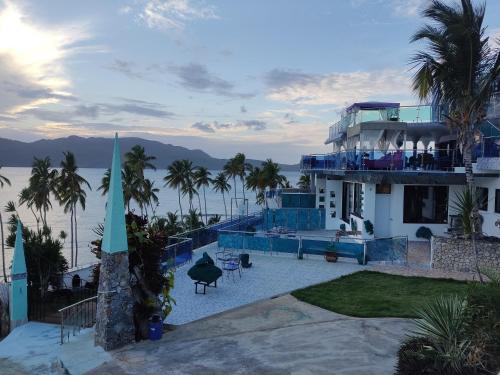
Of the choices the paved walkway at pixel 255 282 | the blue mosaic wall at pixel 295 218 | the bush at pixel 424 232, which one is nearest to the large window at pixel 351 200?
the blue mosaic wall at pixel 295 218

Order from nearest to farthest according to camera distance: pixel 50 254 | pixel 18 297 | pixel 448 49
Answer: pixel 18 297 < pixel 448 49 < pixel 50 254

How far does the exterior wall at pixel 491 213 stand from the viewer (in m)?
21.0

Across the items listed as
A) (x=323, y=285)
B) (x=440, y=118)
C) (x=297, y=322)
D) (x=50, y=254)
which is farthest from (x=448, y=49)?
(x=50, y=254)

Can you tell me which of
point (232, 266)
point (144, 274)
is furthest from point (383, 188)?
point (144, 274)

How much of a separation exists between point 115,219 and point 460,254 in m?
14.6

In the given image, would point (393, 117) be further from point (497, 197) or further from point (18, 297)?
point (18, 297)

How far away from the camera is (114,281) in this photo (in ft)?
34.1

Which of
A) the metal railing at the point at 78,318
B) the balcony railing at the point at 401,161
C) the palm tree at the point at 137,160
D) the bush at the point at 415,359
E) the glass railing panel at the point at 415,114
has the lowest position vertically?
the metal railing at the point at 78,318

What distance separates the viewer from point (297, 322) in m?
11.7

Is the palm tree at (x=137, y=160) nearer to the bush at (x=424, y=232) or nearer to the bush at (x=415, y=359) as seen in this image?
the bush at (x=424, y=232)

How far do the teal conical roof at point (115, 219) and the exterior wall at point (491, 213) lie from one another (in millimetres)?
19275

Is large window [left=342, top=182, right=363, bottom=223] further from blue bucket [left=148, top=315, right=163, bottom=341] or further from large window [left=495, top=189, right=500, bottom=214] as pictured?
blue bucket [left=148, top=315, right=163, bottom=341]

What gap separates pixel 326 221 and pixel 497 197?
38.0 ft

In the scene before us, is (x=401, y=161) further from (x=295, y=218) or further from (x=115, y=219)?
(x=115, y=219)
